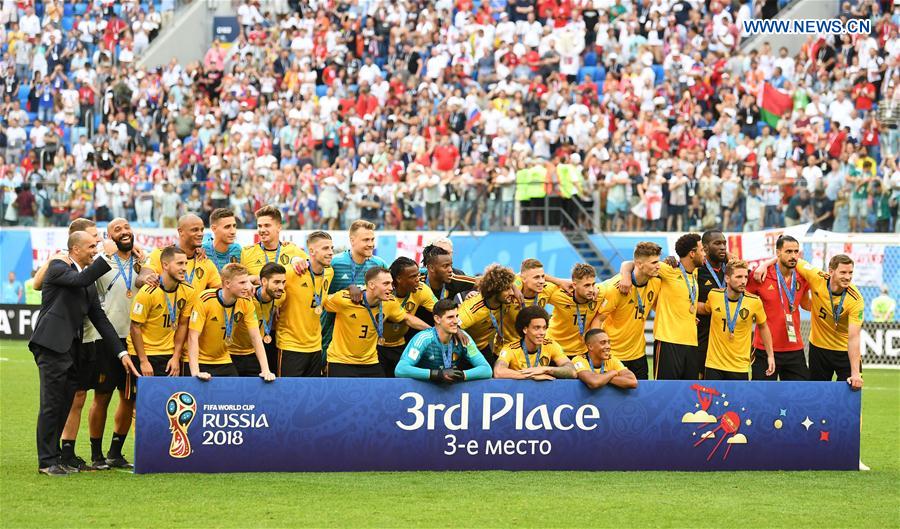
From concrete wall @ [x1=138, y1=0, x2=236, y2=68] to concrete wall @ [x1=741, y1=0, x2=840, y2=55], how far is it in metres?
14.5

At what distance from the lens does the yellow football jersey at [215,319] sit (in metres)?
11.4

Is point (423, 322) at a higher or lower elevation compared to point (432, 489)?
higher

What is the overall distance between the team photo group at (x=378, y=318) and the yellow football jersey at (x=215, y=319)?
1cm

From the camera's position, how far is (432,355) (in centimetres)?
1121

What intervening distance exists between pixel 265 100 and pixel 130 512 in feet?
74.4

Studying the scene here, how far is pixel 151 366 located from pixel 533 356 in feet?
10.3

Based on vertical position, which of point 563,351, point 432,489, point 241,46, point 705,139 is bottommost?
point 432,489

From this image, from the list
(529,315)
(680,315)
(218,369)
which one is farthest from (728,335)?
(218,369)

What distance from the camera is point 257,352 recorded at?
11.2 meters

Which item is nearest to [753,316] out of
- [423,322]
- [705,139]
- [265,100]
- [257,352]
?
[423,322]

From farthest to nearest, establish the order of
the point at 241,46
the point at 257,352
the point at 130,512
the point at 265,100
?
the point at 241,46 → the point at 265,100 → the point at 257,352 → the point at 130,512

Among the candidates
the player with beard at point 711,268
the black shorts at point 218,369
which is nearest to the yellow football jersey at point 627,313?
the player with beard at point 711,268

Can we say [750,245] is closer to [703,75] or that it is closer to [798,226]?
[798,226]

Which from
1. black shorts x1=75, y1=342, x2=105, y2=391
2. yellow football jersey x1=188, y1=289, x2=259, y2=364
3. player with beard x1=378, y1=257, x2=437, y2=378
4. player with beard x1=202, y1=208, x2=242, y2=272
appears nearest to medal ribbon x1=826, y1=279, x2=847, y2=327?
player with beard x1=378, y1=257, x2=437, y2=378
